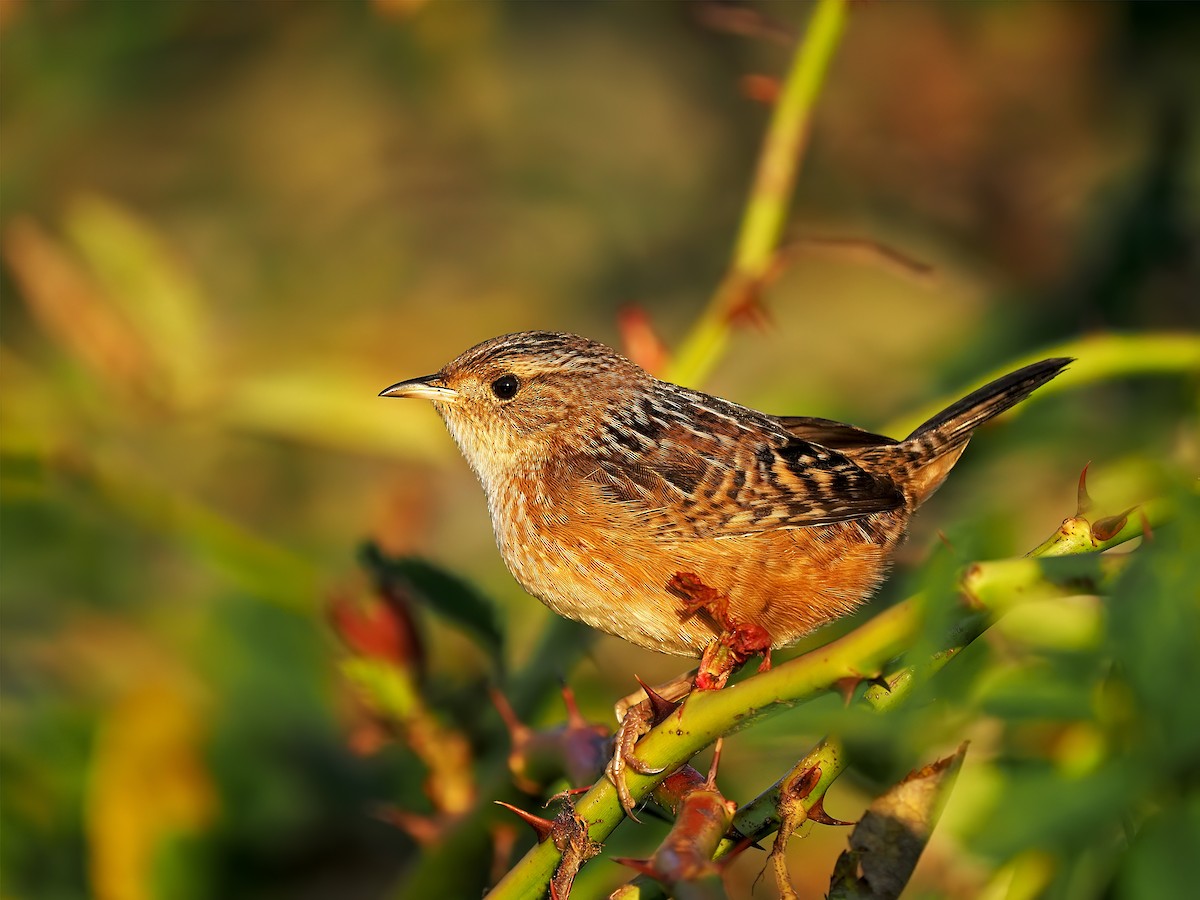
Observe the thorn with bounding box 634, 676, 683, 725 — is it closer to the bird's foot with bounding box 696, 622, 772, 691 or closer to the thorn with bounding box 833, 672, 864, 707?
the bird's foot with bounding box 696, 622, 772, 691

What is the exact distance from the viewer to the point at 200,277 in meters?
6.09

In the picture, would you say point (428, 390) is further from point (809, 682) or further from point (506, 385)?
point (809, 682)

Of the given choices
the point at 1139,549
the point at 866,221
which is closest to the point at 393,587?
the point at 1139,549

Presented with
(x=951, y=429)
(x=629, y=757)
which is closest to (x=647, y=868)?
(x=629, y=757)

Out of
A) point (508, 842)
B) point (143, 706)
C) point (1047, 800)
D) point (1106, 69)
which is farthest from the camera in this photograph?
point (1106, 69)

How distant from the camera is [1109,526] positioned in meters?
1.50

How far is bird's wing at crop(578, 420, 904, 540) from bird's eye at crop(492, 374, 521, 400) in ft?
1.47

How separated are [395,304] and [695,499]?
3455 millimetres

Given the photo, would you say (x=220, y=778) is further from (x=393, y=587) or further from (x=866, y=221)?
(x=866, y=221)

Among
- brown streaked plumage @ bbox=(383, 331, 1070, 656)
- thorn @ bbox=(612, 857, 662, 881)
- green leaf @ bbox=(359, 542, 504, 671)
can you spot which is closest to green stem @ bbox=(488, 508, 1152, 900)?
thorn @ bbox=(612, 857, 662, 881)

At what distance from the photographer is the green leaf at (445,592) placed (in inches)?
113

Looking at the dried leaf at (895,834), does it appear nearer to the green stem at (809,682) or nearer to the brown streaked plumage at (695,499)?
the green stem at (809,682)

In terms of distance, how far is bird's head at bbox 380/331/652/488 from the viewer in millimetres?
3627

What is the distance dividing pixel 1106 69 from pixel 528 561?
130 inches
